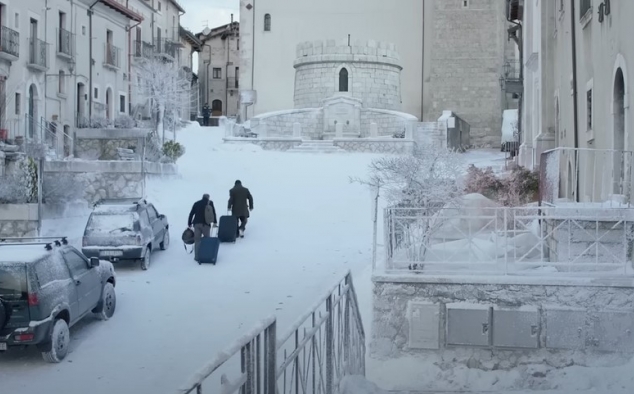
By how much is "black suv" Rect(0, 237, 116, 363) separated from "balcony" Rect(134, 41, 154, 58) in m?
32.3

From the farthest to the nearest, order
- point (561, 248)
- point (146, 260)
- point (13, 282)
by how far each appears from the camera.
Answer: point (146, 260), point (561, 248), point (13, 282)

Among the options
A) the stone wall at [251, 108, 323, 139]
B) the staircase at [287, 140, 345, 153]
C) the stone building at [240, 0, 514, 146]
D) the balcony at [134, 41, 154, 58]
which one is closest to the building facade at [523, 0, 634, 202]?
the staircase at [287, 140, 345, 153]

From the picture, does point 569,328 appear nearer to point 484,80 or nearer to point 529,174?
point 529,174

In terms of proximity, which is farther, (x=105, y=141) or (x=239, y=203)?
(x=105, y=141)

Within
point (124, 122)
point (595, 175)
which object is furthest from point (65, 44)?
point (595, 175)

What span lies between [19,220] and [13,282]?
7.63 m

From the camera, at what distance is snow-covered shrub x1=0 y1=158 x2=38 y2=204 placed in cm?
1694

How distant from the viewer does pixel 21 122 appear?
92.6 feet

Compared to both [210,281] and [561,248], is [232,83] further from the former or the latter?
[561,248]

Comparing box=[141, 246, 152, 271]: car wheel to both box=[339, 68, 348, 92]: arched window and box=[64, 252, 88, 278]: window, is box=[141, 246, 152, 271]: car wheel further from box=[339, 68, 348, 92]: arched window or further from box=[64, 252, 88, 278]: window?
box=[339, 68, 348, 92]: arched window

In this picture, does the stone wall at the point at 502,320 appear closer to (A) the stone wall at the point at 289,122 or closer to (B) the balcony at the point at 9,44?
(B) the balcony at the point at 9,44

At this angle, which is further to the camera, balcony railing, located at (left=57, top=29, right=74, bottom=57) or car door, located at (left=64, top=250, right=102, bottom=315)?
balcony railing, located at (left=57, top=29, right=74, bottom=57)

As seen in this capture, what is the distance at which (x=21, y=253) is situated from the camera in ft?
33.0

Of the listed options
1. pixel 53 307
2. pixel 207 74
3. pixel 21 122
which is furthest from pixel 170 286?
pixel 207 74
